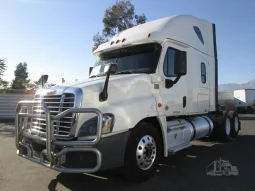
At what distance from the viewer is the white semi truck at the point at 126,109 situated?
4238 mm

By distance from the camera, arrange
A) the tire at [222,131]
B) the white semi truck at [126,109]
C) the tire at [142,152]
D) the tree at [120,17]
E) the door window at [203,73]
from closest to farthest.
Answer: the white semi truck at [126,109] → the tire at [142,152] → the door window at [203,73] → the tire at [222,131] → the tree at [120,17]

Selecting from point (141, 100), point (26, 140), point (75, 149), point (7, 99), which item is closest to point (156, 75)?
point (141, 100)

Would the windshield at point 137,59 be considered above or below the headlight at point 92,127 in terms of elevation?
above

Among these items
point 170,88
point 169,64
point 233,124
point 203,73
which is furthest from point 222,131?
point 169,64

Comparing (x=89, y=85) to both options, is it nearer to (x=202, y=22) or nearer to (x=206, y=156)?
(x=206, y=156)

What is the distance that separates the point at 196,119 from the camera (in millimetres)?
8172

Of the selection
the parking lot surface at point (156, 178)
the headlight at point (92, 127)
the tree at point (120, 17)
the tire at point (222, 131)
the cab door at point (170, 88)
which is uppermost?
the tree at point (120, 17)

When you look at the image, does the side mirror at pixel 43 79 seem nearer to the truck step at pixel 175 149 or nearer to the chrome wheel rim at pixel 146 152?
the chrome wheel rim at pixel 146 152

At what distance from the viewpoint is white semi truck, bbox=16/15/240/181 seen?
4238 mm

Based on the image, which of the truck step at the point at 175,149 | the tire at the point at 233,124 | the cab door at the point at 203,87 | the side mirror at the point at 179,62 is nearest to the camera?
the truck step at the point at 175,149

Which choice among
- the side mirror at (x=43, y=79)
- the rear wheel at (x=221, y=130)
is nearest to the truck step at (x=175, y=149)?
the side mirror at (x=43, y=79)

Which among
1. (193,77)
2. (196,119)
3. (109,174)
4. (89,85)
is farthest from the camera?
(196,119)

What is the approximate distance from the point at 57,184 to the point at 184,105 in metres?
3.65

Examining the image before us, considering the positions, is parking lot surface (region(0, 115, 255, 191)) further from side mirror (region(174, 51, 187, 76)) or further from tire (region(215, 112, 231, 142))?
tire (region(215, 112, 231, 142))
